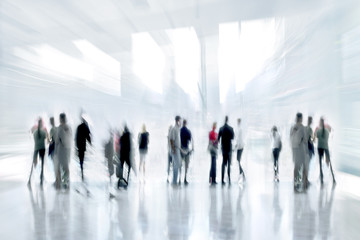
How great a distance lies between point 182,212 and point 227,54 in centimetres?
511

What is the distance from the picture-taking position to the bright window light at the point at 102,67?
7.72 meters

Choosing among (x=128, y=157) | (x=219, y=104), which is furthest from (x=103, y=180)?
(x=219, y=104)

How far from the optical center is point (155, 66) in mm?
8094

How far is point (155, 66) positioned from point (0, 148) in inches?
187

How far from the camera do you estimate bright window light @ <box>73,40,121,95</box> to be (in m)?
7.72

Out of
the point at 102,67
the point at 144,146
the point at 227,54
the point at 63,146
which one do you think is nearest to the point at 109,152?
the point at 144,146

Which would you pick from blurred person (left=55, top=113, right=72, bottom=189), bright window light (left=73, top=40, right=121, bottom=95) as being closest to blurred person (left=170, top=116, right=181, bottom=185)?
blurred person (left=55, top=113, right=72, bottom=189)

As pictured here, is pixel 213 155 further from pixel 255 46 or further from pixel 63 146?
pixel 255 46

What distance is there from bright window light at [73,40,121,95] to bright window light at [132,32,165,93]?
58 centimetres

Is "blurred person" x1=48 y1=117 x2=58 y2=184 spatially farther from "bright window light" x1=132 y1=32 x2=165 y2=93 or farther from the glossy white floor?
"bright window light" x1=132 y1=32 x2=165 y2=93

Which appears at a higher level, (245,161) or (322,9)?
(322,9)

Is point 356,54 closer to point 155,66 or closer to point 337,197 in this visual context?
point 337,197

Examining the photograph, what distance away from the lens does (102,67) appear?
25.8 feet

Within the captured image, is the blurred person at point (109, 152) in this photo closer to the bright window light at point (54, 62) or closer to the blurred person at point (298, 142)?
the bright window light at point (54, 62)
